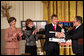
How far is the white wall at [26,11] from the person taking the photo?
26.9 ft

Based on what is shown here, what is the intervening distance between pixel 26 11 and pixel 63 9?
153 cm

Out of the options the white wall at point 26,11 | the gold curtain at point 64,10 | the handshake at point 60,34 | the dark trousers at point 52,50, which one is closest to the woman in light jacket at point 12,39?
the dark trousers at point 52,50

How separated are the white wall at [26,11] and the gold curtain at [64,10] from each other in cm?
33

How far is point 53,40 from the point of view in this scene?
438cm

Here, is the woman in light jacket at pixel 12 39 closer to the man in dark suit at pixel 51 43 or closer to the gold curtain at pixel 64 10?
the man in dark suit at pixel 51 43

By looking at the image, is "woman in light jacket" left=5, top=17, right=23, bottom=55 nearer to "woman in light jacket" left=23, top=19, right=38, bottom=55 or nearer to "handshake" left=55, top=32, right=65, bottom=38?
"woman in light jacket" left=23, top=19, right=38, bottom=55

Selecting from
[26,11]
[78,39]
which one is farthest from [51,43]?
[26,11]

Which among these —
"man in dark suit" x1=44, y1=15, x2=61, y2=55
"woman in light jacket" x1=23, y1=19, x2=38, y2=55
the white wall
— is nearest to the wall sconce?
the white wall

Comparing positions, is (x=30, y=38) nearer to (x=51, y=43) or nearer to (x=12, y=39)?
(x=51, y=43)

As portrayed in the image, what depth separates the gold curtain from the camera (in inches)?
304

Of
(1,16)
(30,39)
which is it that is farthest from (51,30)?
(1,16)

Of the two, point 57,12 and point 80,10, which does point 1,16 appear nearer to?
point 57,12

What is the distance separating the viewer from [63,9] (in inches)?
307

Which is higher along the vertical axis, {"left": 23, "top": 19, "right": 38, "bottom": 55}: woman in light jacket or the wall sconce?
the wall sconce
